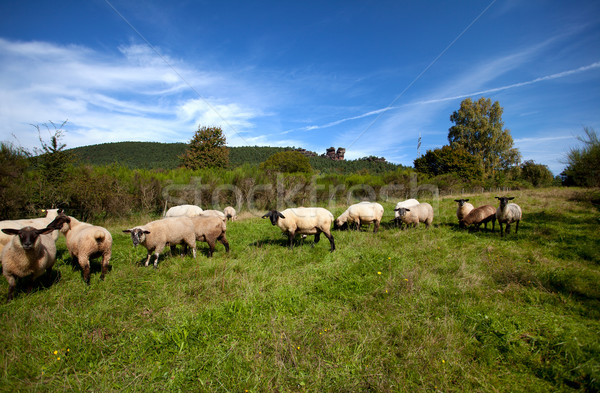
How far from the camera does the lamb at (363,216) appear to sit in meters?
10.6

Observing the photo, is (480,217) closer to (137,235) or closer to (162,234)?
(162,234)

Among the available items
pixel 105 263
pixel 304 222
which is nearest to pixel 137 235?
pixel 105 263

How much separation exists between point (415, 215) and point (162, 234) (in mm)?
9879

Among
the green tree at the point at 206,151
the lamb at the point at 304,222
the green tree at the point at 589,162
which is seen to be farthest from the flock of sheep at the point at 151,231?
the green tree at the point at 206,151

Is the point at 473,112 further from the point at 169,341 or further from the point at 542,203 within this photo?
the point at 169,341

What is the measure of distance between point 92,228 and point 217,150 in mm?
27812

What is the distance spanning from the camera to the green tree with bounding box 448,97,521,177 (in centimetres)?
3762

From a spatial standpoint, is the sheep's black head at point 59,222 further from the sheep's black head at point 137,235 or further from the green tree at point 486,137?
the green tree at point 486,137

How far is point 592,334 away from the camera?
3398 mm

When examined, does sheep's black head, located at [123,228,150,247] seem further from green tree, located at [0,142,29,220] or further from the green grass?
green tree, located at [0,142,29,220]

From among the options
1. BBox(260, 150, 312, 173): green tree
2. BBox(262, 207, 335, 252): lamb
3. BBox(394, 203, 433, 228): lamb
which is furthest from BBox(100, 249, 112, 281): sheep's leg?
BBox(260, 150, 312, 173): green tree

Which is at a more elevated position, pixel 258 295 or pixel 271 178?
pixel 271 178

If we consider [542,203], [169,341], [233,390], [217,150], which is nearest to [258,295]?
[169,341]

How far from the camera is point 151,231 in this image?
657 cm
